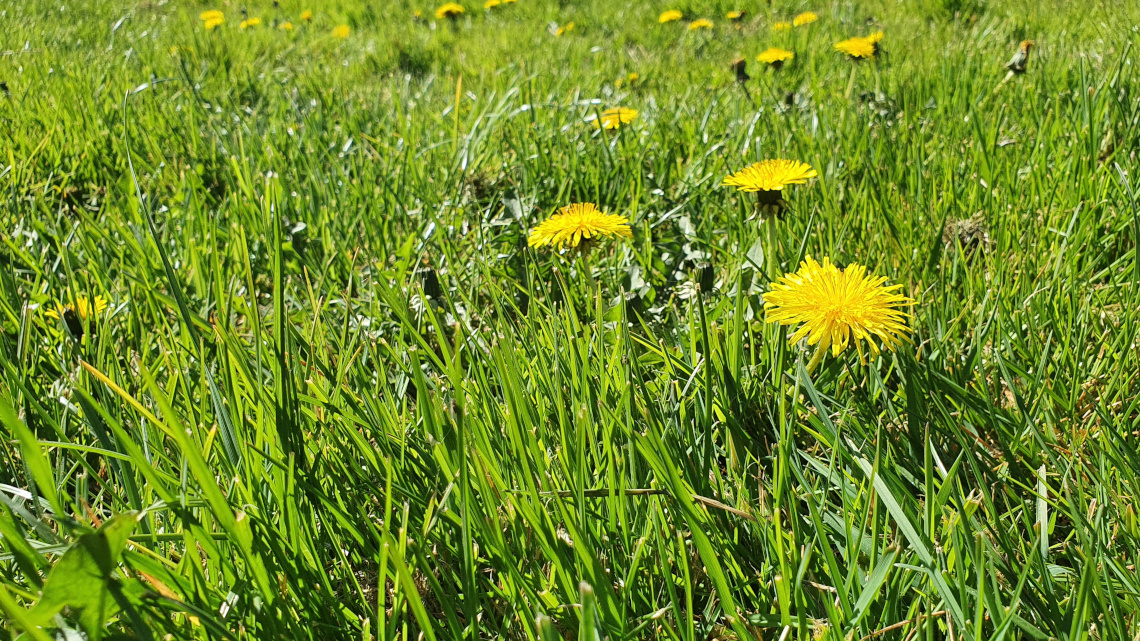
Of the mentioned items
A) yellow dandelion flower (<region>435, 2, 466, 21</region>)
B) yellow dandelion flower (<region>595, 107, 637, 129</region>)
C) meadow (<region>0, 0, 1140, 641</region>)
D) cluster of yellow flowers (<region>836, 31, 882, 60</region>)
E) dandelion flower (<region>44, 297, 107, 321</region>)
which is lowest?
meadow (<region>0, 0, 1140, 641</region>)

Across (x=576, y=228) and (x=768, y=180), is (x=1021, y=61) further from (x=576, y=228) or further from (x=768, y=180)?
(x=576, y=228)

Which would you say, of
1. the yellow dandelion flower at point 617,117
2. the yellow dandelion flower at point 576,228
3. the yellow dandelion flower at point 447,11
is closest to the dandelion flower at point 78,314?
the yellow dandelion flower at point 576,228

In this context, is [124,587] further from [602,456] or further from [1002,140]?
[1002,140]

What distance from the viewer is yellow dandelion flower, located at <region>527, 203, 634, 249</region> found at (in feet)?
3.94

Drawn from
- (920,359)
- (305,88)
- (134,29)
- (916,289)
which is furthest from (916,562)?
(134,29)

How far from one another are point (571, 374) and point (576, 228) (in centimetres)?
34

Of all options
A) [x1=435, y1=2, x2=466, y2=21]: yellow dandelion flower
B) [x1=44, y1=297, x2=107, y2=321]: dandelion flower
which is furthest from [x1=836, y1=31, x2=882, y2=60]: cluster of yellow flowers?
[x1=435, y1=2, x2=466, y2=21]: yellow dandelion flower

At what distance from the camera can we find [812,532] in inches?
33.3

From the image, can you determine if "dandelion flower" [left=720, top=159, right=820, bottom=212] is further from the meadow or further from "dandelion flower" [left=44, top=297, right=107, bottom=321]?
"dandelion flower" [left=44, top=297, right=107, bottom=321]

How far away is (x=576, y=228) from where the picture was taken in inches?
47.6

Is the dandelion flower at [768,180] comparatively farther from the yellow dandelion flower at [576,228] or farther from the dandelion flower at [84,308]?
the dandelion flower at [84,308]

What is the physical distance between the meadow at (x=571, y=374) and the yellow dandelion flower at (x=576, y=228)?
0.04m

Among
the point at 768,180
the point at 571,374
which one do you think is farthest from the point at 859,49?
the point at 571,374

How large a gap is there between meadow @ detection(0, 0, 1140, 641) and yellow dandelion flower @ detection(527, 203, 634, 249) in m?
0.04
